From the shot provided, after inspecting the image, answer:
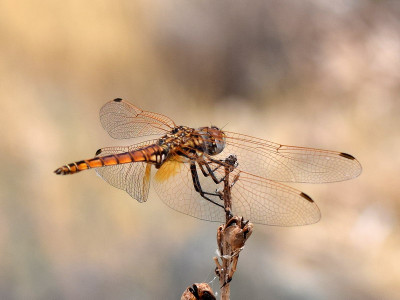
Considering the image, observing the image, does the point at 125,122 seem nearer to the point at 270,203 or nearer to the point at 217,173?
the point at 217,173

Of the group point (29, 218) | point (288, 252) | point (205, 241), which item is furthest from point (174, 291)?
point (29, 218)

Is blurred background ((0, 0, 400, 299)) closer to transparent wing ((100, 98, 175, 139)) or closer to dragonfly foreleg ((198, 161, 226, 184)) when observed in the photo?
transparent wing ((100, 98, 175, 139))

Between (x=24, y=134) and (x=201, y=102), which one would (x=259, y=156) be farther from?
(x=24, y=134)

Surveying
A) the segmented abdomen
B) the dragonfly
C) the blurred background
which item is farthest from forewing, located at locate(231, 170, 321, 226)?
the blurred background

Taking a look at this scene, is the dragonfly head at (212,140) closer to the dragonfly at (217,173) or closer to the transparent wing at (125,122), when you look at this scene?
the dragonfly at (217,173)

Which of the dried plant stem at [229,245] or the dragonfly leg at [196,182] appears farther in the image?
the dragonfly leg at [196,182]

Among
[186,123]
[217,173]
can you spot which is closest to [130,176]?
[217,173]

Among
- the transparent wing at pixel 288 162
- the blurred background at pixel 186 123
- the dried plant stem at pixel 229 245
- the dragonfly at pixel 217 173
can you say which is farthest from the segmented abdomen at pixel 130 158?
the blurred background at pixel 186 123
